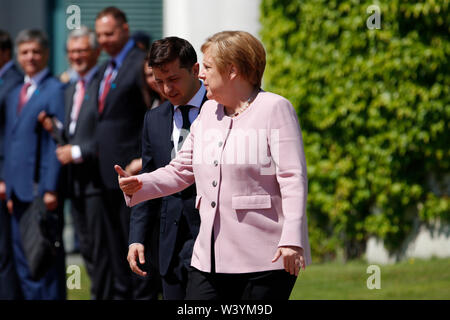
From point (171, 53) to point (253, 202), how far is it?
2.89 ft

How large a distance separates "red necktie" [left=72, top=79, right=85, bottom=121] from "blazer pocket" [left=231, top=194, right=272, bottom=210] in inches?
139

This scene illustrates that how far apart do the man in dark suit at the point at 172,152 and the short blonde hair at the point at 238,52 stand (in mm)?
440

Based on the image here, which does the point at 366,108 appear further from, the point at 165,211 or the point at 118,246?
the point at 165,211

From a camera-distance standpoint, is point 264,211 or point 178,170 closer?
point 264,211

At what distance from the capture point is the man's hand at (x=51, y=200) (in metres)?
6.32

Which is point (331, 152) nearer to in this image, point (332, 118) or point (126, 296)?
point (332, 118)

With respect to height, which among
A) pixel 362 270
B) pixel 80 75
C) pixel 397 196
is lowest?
pixel 362 270

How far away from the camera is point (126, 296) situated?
6.30 metres

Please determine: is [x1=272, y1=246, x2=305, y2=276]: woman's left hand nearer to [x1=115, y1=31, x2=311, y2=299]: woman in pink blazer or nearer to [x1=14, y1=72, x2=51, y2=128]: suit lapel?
[x1=115, y1=31, x2=311, y2=299]: woman in pink blazer

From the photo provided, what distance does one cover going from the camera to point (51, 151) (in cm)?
647

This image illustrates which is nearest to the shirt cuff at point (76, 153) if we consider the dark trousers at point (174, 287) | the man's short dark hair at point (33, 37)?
the man's short dark hair at point (33, 37)

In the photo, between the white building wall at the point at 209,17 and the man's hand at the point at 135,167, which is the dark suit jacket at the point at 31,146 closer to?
the man's hand at the point at 135,167
